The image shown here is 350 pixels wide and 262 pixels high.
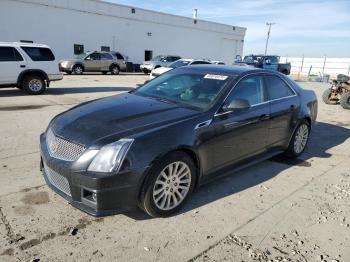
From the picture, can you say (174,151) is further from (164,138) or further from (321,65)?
(321,65)

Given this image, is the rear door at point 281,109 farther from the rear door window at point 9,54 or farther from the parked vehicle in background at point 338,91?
the rear door window at point 9,54

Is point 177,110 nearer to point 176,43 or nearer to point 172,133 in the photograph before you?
point 172,133

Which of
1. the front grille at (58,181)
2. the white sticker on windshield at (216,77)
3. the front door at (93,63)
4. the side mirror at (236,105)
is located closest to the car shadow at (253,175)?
the front grille at (58,181)

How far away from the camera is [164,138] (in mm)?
3557

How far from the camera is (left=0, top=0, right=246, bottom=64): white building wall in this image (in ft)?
89.5

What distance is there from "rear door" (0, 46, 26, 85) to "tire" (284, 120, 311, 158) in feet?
33.0

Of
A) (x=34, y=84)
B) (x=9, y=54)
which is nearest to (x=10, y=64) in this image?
(x=9, y=54)

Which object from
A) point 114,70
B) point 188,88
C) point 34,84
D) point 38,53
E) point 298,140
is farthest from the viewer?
point 114,70

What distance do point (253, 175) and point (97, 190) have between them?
2.71 meters

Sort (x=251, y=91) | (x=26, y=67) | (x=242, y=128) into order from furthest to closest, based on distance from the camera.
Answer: (x=26, y=67), (x=251, y=91), (x=242, y=128)

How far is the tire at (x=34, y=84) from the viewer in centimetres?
1238

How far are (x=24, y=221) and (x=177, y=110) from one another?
80.1 inches

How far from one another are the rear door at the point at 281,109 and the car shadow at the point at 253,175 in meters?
0.42

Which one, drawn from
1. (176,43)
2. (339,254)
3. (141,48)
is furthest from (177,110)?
(176,43)
